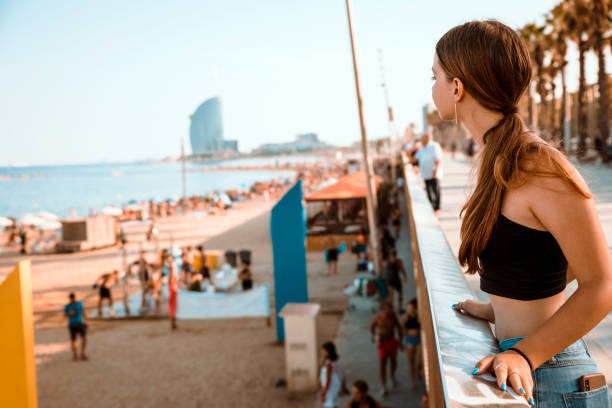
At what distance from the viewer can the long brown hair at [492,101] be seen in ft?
3.58

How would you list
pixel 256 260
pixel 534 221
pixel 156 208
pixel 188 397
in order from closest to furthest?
pixel 534 221, pixel 188 397, pixel 256 260, pixel 156 208

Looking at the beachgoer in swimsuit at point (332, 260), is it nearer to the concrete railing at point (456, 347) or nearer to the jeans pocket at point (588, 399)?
Answer: the concrete railing at point (456, 347)

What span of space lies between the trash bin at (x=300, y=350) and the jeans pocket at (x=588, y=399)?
8.18m

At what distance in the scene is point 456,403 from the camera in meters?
0.94

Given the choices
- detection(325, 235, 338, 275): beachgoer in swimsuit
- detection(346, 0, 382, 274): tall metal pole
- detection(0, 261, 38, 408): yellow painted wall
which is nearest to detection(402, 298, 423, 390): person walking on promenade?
detection(0, 261, 38, 408): yellow painted wall

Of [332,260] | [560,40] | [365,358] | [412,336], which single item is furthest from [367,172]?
[560,40]

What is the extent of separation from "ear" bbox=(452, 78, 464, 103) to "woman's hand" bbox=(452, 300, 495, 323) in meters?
0.62

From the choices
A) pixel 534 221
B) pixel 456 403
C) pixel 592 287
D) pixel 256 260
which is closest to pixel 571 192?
pixel 534 221

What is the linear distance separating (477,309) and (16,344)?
209 inches

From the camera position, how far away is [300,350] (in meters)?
9.14

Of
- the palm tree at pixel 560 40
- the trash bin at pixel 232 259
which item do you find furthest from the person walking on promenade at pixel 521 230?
the palm tree at pixel 560 40

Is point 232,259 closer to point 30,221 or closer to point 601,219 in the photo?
→ point 601,219

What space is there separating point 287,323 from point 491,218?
844cm

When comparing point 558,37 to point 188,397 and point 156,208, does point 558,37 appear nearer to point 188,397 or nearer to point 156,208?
point 188,397
